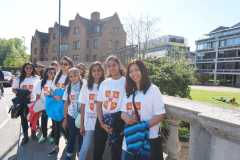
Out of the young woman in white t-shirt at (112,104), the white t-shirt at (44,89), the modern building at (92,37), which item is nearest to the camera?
the young woman in white t-shirt at (112,104)

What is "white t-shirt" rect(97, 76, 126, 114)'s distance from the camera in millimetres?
3559

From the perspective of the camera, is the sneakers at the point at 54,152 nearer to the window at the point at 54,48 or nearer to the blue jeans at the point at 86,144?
the blue jeans at the point at 86,144

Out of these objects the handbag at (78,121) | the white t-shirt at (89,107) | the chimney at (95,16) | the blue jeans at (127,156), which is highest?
the chimney at (95,16)

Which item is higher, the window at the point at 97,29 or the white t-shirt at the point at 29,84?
the window at the point at 97,29

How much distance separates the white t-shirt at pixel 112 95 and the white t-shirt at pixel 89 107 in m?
0.37

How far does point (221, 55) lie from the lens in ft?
226

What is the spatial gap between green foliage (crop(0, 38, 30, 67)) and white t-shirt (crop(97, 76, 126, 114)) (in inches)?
2812

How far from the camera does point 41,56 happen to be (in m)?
57.4

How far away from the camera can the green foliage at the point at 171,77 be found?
8.06 m

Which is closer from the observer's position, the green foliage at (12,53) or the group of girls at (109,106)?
the group of girls at (109,106)

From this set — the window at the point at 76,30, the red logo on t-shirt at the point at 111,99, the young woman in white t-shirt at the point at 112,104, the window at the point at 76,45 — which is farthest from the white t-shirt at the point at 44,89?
the window at the point at 76,30

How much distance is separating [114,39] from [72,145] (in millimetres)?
41720

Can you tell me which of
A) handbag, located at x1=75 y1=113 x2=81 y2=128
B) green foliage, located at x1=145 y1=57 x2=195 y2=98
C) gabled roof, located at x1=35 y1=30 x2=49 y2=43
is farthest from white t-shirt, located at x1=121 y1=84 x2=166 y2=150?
gabled roof, located at x1=35 y1=30 x2=49 y2=43

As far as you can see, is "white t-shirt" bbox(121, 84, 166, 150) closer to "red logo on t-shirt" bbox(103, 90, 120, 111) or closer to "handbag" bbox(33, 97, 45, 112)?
"red logo on t-shirt" bbox(103, 90, 120, 111)
